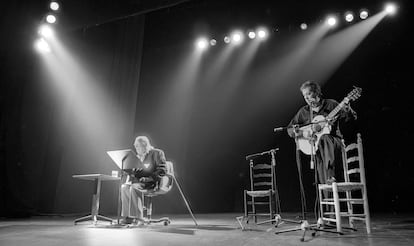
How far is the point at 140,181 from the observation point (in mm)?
3848

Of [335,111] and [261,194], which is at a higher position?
[335,111]

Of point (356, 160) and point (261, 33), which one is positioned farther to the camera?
point (261, 33)

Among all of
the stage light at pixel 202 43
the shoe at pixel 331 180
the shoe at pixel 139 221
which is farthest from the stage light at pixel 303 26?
the shoe at pixel 139 221

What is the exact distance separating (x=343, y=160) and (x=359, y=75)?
3191 mm

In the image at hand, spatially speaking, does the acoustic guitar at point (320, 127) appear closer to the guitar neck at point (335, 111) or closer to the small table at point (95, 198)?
the guitar neck at point (335, 111)

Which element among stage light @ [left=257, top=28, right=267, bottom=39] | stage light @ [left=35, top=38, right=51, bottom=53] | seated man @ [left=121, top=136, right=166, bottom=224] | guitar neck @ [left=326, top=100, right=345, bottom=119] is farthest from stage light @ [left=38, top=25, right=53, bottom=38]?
guitar neck @ [left=326, top=100, right=345, bottom=119]

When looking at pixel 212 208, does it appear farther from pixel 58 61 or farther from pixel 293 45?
pixel 58 61

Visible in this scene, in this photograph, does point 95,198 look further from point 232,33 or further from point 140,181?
point 232,33

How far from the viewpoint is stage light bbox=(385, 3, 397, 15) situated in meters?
5.39

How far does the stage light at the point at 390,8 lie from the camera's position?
539cm

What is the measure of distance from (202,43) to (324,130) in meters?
4.01

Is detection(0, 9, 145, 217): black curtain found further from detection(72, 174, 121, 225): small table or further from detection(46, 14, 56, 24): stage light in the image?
detection(72, 174, 121, 225): small table

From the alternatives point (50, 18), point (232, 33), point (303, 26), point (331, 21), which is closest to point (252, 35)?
point (232, 33)

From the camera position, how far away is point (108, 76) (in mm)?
6234
